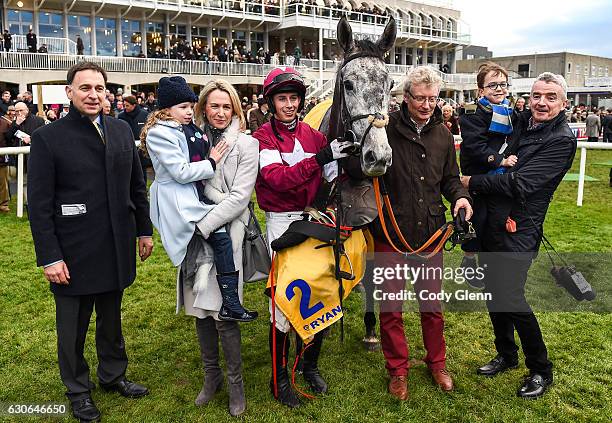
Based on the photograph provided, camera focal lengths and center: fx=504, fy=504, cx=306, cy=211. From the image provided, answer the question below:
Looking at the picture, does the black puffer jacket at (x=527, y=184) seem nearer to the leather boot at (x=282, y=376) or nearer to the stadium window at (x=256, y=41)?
the leather boot at (x=282, y=376)

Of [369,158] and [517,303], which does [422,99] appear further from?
[517,303]

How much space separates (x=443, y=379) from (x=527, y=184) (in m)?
1.41

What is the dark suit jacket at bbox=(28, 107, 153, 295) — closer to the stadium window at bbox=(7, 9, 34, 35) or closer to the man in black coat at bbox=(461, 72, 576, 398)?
the man in black coat at bbox=(461, 72, 576, 398)

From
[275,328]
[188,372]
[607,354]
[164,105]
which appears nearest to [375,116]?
[164,105]

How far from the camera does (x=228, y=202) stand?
9.70 feet

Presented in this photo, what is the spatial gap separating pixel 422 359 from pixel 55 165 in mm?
2872

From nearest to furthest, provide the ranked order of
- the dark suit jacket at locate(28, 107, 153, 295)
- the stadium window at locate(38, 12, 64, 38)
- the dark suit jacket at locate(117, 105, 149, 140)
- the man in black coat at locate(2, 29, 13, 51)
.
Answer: the dark suit jacket at locate(28, 107, 153, 295) < the dark suit jacket at locate(117, 105, 149, 140) < the man in black coat at locate(2, 29, 13, 51) < the stadium window at locate(38, 12, 64, 38)

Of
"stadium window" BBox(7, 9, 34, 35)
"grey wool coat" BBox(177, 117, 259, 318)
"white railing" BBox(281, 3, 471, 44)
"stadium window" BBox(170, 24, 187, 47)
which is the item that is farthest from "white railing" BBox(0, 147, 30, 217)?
"stadium window" BBox(170, 24, 187, 47)

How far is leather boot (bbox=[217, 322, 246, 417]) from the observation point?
3.11m

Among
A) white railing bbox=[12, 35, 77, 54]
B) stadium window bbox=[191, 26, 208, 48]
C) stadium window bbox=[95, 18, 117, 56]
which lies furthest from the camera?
stadium window bbox=[191, 26, 208, 48]

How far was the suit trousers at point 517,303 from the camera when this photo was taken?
3270 mm

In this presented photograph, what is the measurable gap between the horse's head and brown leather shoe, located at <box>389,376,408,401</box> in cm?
144

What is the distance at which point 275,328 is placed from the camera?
3.16m

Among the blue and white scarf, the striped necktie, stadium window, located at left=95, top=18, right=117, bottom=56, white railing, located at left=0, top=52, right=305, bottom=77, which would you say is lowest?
the striped necktie
